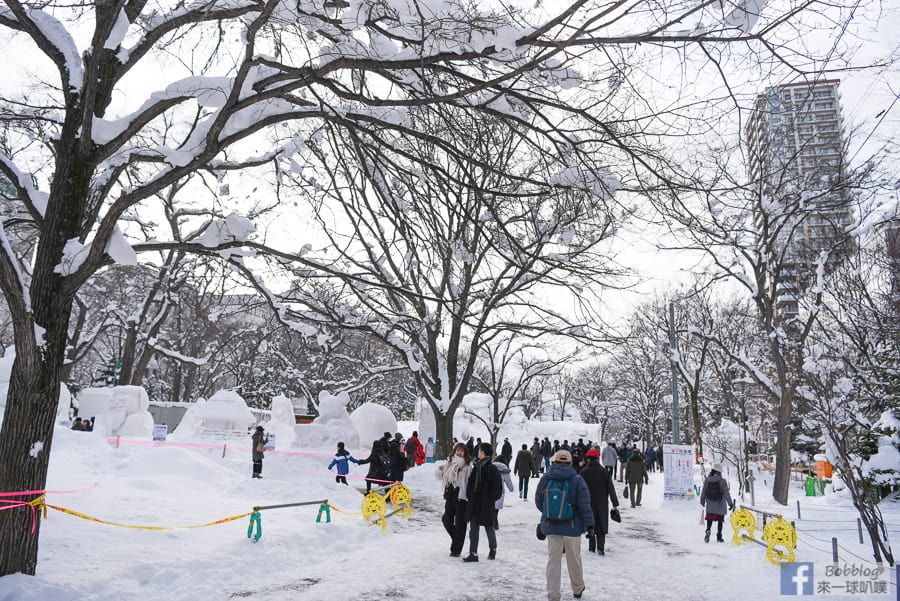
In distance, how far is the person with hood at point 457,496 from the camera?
350 inches

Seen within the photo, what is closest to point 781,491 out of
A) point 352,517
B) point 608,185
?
point 352,517

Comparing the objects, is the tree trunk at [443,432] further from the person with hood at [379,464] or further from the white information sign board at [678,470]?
the person with hood at [379,464]

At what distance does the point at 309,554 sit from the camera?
337 inches

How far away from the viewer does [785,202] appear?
17531mm

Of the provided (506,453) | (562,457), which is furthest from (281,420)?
(562,457)

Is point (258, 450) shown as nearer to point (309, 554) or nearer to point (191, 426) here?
point (309, 554)

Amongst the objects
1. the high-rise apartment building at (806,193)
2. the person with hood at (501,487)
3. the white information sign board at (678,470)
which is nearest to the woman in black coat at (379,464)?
the person with hood at (501,487)

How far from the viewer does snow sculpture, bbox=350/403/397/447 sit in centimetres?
2783

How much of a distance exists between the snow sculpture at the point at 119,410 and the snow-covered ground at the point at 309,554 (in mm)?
11986

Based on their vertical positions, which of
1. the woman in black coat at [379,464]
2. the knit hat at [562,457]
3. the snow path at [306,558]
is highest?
the knit hat at [562,457]

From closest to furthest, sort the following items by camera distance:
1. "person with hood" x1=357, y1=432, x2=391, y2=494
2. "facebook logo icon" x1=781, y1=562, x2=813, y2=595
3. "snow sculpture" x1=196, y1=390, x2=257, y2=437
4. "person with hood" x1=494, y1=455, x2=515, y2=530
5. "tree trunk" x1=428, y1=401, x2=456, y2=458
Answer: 1. "facebook logo icon" x1=781, y1=562, x2=813, y2=595
2. "person with hood" x1=494, y1=455, x2=515, y2=530
3. "person with hood" x1=357, y1=432, x2=391, y2=494
4. "tree trunk" x1=428, y1=401, x2=456, y2=458
5. "snow sculpture" x1=196, y1=390, x2=257, y2=437

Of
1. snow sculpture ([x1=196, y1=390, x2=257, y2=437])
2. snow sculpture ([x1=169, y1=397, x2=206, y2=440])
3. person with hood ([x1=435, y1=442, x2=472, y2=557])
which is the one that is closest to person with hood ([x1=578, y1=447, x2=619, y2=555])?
person with hood ([x1=435, y1=442, x2=472, y2=557])

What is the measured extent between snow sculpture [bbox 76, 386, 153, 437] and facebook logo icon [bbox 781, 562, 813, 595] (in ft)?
82.2

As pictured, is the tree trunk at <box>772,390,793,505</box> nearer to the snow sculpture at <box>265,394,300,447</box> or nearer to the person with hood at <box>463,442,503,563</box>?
the person with hood at <box>463,442,503,563</box>
